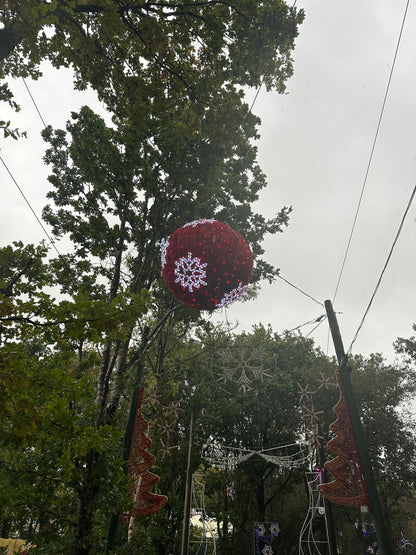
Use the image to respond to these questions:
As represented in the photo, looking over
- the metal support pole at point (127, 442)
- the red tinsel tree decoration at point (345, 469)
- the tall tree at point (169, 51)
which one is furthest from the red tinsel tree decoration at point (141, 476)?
the tall tree at point (169, 51)

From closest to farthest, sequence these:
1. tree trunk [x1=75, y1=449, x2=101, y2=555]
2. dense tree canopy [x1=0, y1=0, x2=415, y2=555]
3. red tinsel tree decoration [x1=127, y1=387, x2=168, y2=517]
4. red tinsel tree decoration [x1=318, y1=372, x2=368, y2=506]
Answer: dense tree canopy [x1=0, y1=0, x2=415, y2=555] → tree trunk [x1=75, y1=449, x2=101, y2=555] → red tinsel tree decoration [x1=318, y1=372, x2=368, y2=506] → red tinsel tree decoration [x1=127, y1=387, x2=168, y2=517]

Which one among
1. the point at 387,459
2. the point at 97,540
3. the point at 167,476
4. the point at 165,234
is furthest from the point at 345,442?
the point at 387,459

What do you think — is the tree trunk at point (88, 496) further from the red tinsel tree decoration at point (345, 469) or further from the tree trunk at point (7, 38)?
the tree trunk at point (7, 38)

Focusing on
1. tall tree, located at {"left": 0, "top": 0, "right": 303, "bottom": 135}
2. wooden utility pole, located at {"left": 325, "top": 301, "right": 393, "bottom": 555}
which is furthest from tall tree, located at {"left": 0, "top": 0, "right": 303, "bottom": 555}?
wooden utility pole, located at {"left": 325, "top": 301, "right": 393, "bottom": 555}

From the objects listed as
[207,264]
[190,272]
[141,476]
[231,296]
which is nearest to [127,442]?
[141,476]

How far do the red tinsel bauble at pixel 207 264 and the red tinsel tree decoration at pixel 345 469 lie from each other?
10.1ft

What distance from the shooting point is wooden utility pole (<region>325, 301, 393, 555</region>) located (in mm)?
4626

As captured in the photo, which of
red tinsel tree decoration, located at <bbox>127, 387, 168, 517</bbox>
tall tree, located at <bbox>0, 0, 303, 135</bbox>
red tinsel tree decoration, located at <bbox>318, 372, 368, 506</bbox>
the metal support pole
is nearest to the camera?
tall tree, located at <bbox>0, 0, 303, 135</bbox>

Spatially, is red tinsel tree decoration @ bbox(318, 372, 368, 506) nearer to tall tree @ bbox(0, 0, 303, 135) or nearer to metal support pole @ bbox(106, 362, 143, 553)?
metal support pole @ bbox(106, 362, 143, 553)

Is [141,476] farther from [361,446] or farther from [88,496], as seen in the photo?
[361,446]

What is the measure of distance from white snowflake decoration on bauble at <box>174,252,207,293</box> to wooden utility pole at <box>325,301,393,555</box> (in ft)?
10.5

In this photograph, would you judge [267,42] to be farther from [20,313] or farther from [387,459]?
[387,459]

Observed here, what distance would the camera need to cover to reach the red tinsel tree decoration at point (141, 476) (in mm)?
5859

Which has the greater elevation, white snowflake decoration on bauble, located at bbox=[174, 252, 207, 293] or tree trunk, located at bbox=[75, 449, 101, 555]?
white snowflake decoration on bauble, located at bbox=[174, 252, 207, 293]
